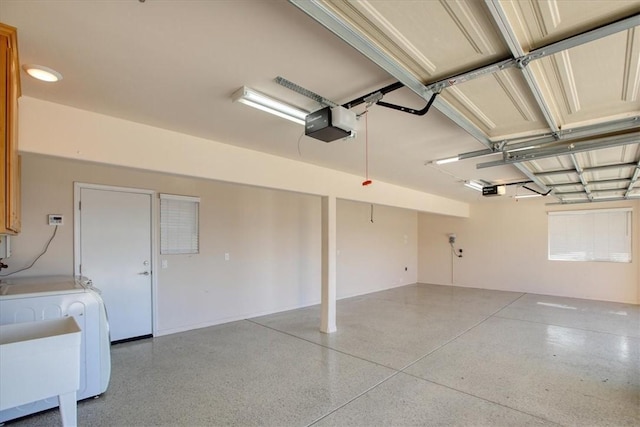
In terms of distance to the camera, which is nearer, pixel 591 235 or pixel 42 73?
pixel 42 73

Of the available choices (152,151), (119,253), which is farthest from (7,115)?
(119,253)

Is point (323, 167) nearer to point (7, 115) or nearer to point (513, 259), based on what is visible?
point (7, 115)

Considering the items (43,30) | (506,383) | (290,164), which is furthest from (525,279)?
(43,30)

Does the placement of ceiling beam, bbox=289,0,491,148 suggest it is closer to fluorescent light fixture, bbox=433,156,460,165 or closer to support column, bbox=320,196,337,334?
fluorescent light fixture, bbox=433,156,460,165

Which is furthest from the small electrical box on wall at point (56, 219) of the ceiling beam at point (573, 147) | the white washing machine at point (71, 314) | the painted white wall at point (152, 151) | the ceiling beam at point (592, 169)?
the ceiling beam at point (592, 169)

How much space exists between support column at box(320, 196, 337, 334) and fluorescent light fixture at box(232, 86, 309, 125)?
2.25 meters

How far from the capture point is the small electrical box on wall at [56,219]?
3838 mm

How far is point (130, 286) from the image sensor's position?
448 centimetres

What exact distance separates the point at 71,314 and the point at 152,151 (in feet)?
5.36

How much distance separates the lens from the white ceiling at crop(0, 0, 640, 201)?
5.17ft

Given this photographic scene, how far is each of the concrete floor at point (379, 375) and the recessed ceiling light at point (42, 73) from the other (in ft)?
8.65

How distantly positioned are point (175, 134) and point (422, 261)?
886cm

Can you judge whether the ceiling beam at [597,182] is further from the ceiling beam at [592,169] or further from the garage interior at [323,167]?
the ceiling beam at [592,169]

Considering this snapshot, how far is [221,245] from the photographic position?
213 inches
